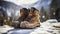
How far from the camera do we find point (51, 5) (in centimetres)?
461

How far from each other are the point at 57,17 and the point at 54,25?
0.81 ft

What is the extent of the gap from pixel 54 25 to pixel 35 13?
645mm

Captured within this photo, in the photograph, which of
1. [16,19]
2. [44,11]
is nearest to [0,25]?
[16,19]

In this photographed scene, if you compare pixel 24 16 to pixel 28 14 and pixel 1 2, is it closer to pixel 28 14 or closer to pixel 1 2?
pixel 28 14

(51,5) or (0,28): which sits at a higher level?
(51,5)

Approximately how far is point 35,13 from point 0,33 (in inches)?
46.2

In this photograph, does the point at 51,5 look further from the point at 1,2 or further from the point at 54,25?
the point at 1,2

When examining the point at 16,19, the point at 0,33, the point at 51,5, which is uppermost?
the point at 51,5

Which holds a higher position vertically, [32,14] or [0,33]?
[32,14]

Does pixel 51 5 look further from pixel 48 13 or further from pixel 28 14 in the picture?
pixel 28 14

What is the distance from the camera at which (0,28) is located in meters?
4.70

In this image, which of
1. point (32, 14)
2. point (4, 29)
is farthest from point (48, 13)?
point (4, 29)

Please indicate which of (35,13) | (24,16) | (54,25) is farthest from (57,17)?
(24,16)

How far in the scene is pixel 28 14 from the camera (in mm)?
4570
